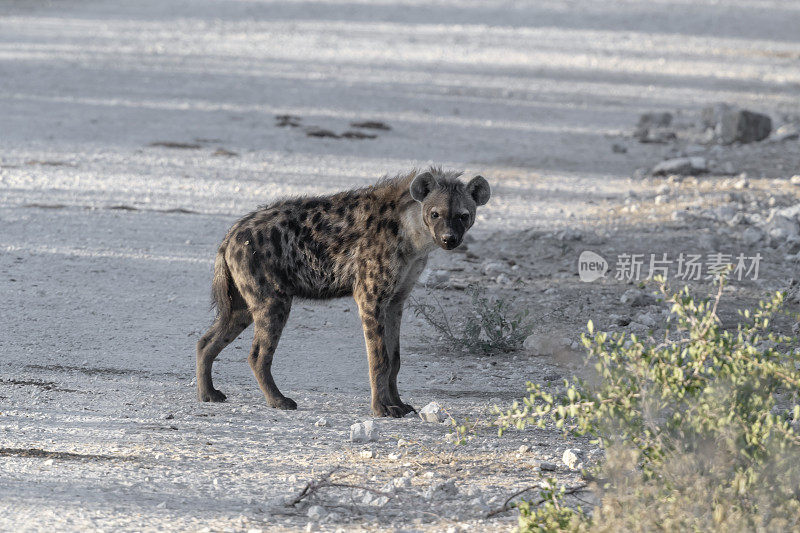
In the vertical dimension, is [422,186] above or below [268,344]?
above

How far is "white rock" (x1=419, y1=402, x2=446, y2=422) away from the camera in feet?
15.8

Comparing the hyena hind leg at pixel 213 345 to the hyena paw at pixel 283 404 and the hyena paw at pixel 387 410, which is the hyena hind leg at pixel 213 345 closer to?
the hyena paw at pixel 283 404

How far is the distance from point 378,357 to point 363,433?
0.55 m

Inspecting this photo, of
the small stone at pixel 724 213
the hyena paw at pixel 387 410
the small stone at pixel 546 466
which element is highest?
the small stone at pixel 724 213

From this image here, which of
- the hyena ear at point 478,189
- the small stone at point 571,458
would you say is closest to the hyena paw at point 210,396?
the hyena ear at point 478,189

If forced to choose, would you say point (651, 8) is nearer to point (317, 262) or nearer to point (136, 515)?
point (317, 262)

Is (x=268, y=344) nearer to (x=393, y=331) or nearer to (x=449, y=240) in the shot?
(x=393, y=331)

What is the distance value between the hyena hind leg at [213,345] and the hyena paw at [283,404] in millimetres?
244

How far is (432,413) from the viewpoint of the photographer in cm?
481

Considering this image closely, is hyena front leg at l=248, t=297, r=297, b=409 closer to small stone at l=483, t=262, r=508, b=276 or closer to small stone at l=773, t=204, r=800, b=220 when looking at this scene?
small stone at l=483, t=262, r=508, b=276

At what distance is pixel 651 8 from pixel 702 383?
19279 mm

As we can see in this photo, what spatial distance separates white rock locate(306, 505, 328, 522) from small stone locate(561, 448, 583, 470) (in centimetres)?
103

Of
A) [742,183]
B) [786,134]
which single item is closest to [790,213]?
[742,183]

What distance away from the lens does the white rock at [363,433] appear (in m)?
4.49
